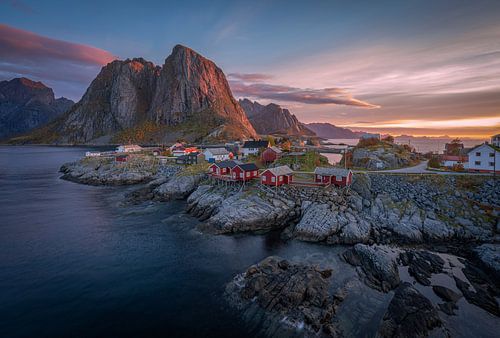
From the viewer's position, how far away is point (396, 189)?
135ft

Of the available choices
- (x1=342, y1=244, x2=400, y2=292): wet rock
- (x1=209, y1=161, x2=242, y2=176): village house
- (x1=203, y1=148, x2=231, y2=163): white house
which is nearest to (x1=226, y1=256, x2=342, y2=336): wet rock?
(x1=342, y1=244, x2=400, y2=292): wet rock

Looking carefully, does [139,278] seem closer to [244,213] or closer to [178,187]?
[244,213]

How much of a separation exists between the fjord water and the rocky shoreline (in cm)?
280

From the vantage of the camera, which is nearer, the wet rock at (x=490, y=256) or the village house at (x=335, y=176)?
the wet rock at (x=490, y=256)

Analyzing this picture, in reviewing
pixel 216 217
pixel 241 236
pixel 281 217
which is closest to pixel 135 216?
pixel 216 217

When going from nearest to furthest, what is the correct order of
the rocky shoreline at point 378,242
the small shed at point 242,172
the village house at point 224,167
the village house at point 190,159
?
the rocky shoreline at point 378,242 → the small shed at point 242,172 → the village house at point 224,167 → the village house at point 190,159

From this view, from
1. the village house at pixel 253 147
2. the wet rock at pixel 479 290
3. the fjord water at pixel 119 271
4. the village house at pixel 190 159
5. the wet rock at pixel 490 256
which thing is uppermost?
the village house at pixel 253 147

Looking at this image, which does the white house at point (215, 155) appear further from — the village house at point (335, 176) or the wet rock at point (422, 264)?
the wet rock at point (422, 264)

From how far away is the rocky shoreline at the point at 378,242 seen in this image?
64.6ft

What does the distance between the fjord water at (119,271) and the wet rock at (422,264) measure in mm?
8656

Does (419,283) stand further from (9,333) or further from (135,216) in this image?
(135,216)

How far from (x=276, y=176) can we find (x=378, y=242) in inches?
685

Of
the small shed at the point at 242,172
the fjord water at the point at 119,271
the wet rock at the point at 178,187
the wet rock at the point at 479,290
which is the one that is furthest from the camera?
the wet rock at the point at 178,187

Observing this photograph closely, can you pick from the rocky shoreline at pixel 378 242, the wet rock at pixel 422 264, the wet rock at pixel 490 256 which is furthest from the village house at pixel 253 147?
the wet rock at pixel 490 256
